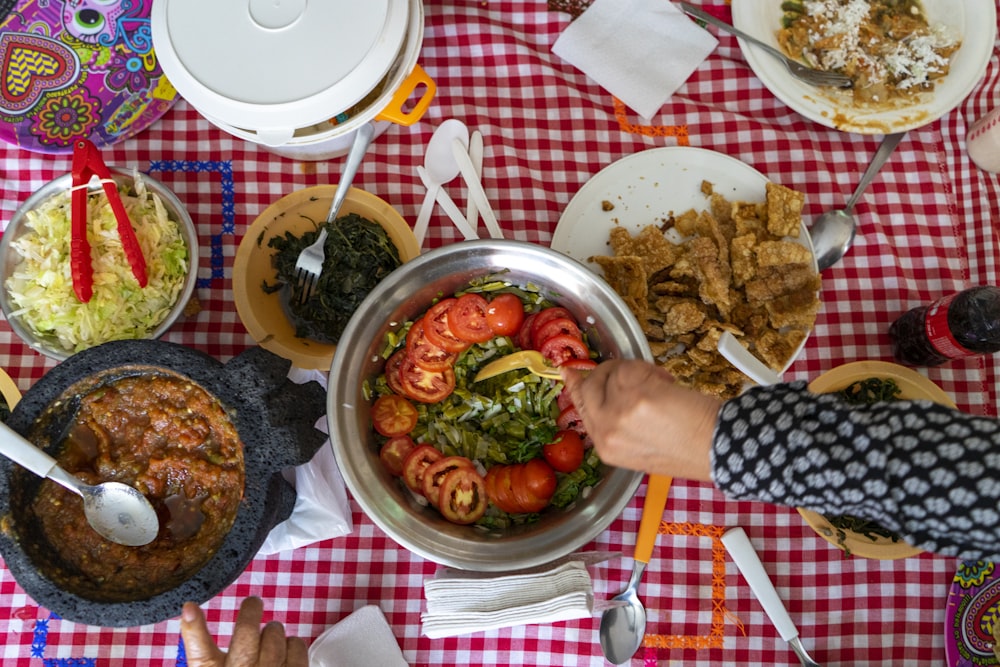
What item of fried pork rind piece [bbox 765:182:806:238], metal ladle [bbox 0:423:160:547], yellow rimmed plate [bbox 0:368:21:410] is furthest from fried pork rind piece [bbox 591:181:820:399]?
yellow rimmed plate [bbox 0:368:21:410]

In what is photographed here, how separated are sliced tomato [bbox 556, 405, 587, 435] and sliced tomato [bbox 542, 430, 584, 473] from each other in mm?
10

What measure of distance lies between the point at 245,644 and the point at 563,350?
Answer: 2.99 ft

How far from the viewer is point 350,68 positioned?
1.61 metres

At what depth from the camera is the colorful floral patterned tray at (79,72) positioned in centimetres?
196

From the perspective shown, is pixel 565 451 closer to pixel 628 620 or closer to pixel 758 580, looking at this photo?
pixel 628 620

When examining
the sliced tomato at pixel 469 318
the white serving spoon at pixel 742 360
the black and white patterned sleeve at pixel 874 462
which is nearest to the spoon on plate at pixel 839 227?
the white serving spoon at pixel 742 360

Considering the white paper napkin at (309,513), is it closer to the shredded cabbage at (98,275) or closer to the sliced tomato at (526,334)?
the shredded cabbage at (98,275)

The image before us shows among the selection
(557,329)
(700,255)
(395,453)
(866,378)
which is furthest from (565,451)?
(866,378)

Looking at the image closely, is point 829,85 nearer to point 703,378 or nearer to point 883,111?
point 883,111

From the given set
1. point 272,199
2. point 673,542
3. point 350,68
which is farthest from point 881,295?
point 272,199

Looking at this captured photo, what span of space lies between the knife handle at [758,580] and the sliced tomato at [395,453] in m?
0.86

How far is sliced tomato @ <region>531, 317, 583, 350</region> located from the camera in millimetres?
1684

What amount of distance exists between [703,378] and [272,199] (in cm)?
126

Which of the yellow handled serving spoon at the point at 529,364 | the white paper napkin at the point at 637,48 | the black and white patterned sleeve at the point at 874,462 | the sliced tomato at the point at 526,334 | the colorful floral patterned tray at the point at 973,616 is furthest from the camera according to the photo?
the white paper napkin at the point at 637,48
